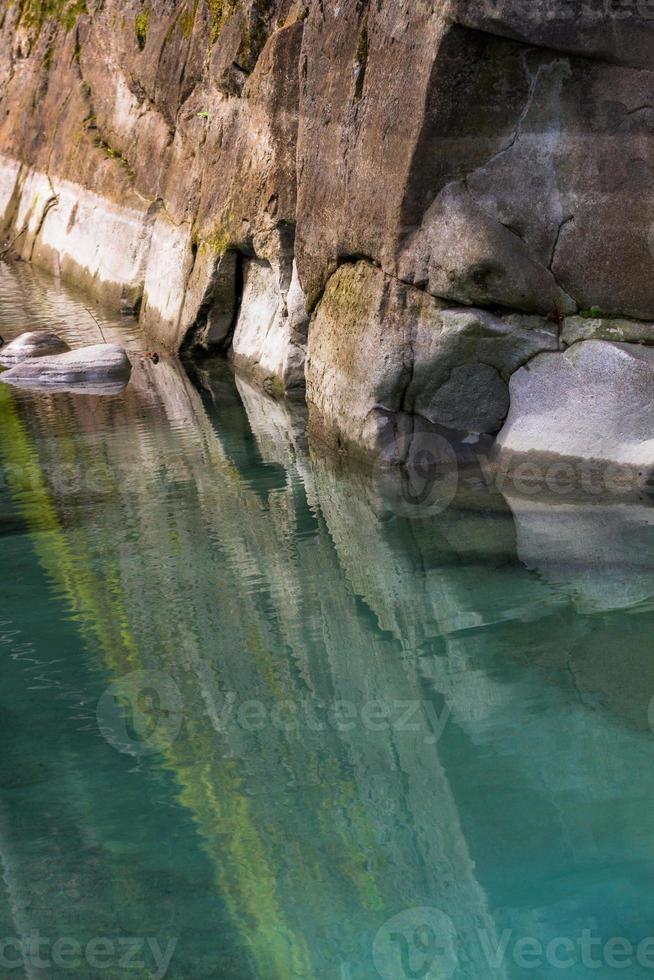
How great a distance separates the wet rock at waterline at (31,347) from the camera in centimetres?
1159

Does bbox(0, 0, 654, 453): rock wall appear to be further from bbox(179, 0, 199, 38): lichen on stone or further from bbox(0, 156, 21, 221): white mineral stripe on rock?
bbox(0, 156, 21, 221): white mineral stripe on rock

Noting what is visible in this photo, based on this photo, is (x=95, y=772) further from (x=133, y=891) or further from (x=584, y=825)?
(x=584, y=825)

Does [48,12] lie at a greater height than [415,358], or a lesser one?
greater

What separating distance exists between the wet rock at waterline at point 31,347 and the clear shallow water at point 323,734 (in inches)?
179

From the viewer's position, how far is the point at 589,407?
22.5ft

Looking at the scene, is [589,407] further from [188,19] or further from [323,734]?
[188,19]

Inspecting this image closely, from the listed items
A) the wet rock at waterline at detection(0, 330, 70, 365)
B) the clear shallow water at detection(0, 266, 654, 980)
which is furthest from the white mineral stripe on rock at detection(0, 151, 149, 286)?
the clear shallow water at detection(0, 266, 654, 980)

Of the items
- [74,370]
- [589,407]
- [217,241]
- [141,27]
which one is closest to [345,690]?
[589,407]

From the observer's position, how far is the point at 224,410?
31.9ft

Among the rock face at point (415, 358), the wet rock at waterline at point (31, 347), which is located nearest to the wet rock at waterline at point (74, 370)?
the wet rock at waterline at point (31, 347)

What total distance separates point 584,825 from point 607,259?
4.13m

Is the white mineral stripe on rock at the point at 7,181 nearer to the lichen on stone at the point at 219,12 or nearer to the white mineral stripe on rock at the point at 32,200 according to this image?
the white mineral stripe on rock at the point at 32,200

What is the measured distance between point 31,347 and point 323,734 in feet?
27.0

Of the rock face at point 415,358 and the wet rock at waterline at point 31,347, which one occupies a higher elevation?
the rock face at point 415,358
